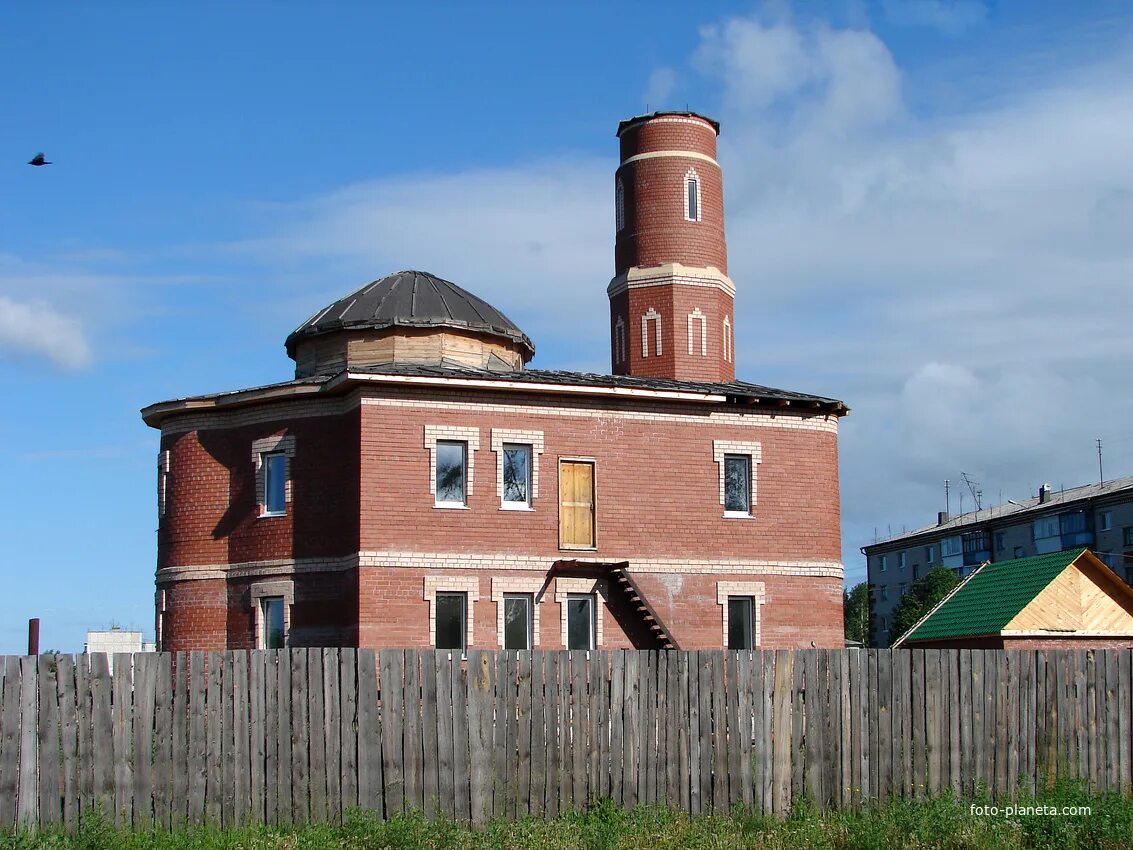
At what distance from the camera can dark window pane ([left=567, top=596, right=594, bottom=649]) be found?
28031 millimetres

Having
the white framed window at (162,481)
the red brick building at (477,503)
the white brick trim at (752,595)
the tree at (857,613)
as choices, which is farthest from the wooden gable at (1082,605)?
the tree at (857,613)

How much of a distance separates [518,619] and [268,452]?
6.50 m

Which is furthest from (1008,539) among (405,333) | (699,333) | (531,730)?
(531,730)

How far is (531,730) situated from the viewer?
14734 mm

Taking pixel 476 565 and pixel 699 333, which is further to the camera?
pixel 699 333

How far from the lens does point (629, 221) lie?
36000 mm

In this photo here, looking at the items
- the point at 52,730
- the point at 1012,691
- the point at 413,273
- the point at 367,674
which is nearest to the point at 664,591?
the point at 413,273

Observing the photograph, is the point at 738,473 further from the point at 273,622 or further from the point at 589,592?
the point at 273,622

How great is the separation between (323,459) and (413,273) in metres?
7.34

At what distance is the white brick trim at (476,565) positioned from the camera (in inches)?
1054

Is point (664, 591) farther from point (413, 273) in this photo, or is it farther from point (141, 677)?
point (141, 677)

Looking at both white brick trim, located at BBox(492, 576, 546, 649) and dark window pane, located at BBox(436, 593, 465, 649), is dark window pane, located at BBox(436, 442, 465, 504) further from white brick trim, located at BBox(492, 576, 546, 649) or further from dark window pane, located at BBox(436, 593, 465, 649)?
dark window pane, located at BBox(436, 593, 465, 649)

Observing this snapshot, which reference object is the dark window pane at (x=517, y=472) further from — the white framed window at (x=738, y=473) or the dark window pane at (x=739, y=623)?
the dark window pane at (x=739, y=623)

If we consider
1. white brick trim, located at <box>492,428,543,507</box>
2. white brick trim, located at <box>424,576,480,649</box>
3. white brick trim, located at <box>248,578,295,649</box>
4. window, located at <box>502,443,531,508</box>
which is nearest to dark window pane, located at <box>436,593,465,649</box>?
white brick trim, located at <box>424,576,480,649</box>
